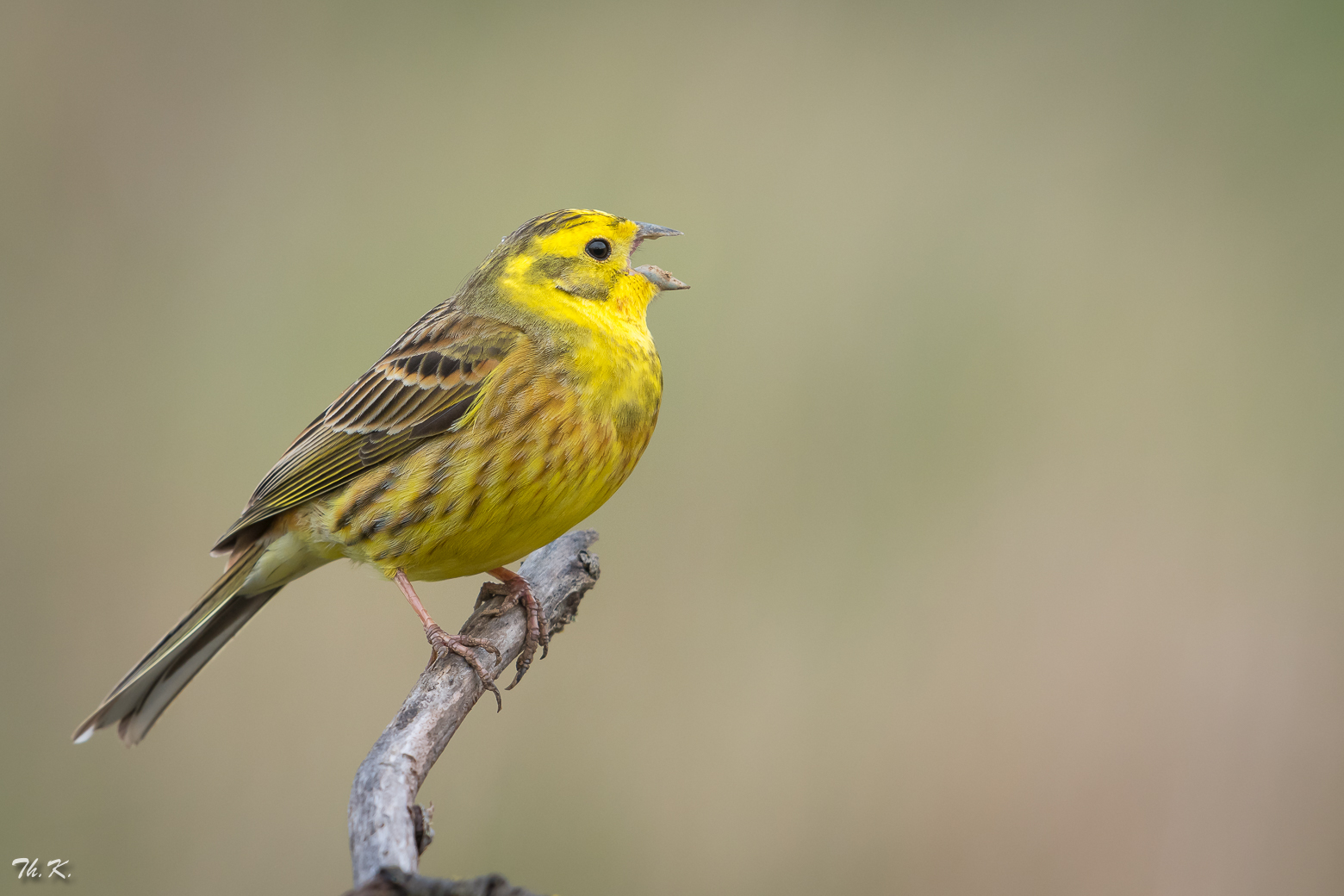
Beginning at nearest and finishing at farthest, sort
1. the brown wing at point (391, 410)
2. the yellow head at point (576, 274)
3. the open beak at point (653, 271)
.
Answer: the brown wing at point (391, 410)
the yellow head at point (576, 274)
the open beak at point (653, 271)

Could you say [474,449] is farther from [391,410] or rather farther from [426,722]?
[426,722]

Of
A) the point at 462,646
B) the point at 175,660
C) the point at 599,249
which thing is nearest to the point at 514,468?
the point at 462,646

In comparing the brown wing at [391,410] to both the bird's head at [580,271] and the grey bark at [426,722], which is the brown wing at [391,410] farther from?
the grey bark at [426,722]

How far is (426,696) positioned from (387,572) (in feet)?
1.79

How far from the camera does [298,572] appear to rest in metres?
3.49

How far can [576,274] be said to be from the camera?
3.31 m

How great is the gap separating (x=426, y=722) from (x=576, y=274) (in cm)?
141

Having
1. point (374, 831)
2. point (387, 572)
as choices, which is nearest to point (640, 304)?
point (387, 572)

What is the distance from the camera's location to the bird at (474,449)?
297 cm

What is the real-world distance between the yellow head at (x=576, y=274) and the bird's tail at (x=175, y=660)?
3.66ft

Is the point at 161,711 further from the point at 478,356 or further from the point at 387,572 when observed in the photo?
the point at 478,356

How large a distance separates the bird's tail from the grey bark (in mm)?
734

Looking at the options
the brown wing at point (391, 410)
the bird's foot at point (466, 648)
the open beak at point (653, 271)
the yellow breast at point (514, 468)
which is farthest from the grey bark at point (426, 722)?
the open beak at point (653, 271)

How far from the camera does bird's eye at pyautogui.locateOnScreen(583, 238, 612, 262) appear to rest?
3324mm
